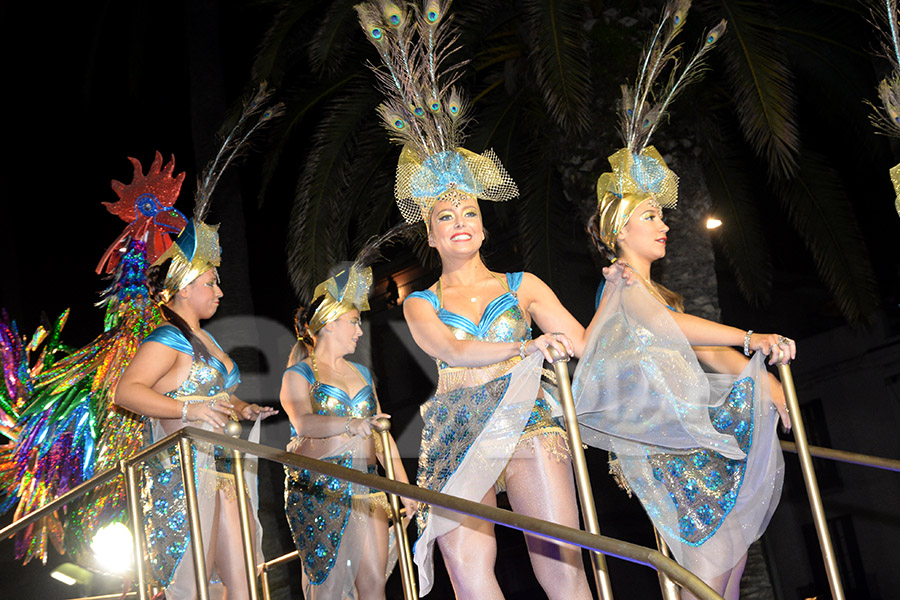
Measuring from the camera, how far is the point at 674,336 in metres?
3.73

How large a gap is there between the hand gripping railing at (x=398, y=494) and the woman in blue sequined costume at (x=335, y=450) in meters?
0.82

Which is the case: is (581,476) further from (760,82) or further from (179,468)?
(760,82)

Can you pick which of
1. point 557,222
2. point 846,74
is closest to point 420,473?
point 557,222

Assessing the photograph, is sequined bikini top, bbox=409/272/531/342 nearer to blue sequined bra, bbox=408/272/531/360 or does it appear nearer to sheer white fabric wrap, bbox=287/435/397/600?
blue sequined bra, bbox=408/272/531/360

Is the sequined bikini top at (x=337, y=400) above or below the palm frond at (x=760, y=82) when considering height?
below

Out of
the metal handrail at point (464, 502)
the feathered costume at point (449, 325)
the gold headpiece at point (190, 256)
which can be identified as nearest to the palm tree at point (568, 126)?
the feathered costume at point (449, 325)

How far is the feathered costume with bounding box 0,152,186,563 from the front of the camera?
4914mm

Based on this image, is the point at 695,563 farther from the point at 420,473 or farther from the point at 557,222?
the point at 557,222

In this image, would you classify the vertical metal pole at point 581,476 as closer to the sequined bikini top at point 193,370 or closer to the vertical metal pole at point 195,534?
the vertical metal pole at point 195,534

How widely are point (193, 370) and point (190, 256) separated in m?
0.54

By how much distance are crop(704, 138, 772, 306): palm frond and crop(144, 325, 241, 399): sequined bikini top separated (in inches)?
189

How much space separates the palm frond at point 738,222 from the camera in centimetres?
787

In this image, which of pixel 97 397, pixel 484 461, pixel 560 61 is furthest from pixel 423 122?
pixel 97 397

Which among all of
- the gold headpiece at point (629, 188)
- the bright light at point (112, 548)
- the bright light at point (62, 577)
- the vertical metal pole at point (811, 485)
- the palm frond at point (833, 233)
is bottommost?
the vertical metal pole at point (811, 485)
